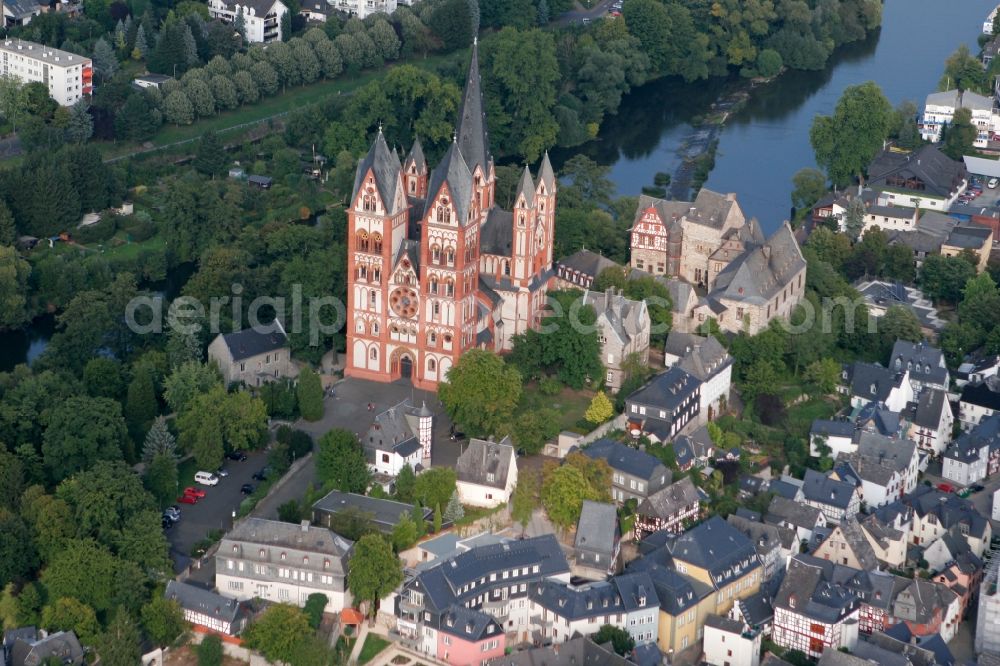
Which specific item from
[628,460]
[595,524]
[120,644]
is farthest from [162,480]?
[628,460]

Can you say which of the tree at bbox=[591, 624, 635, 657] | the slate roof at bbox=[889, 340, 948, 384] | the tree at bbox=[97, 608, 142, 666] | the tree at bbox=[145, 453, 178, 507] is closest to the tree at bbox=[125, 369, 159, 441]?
the tree at bbox=[145, 453, 178, 507]

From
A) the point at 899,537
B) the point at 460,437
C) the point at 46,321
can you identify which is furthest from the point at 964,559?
the point at 46,321

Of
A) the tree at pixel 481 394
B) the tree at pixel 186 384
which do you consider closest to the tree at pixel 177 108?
the tree at pixel 186 384

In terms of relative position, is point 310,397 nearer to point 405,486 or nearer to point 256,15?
point 405,486

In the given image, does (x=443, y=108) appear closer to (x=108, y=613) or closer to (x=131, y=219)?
(x=131, y=219)

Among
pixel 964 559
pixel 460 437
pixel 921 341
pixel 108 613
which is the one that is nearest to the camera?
pixel 108 613

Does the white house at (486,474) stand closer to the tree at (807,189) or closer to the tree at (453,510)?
the tree at (453,510)
